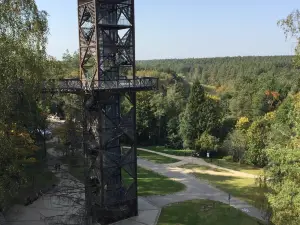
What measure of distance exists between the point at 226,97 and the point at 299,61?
48.6m

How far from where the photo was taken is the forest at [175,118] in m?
12.4

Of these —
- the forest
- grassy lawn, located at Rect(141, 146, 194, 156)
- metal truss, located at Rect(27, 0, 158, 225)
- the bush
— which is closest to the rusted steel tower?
metal truss, located at Rect(27, 0, 158, 225)

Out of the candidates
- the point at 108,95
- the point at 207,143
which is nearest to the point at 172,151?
the point at 207,143

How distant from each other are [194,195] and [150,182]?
4.60 m

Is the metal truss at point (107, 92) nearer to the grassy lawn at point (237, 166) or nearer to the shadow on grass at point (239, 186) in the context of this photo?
the shadow on grass at point (239, 186)

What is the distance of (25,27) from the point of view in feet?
42.4

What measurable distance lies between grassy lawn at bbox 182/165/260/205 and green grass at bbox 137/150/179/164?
5623 millimetres

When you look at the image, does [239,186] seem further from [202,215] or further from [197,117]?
[197,117]

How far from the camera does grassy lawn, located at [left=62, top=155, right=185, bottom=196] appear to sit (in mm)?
25984

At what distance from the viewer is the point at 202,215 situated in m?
21.4

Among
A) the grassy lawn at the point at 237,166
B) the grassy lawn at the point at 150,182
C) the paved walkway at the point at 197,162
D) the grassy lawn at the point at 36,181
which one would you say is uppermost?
the grassy lawn at the point at 36,181

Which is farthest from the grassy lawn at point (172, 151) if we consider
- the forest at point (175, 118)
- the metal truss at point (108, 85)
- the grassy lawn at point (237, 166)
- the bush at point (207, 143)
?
the metal truss at point (108, 85)

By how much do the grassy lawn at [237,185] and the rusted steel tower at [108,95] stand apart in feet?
31.1

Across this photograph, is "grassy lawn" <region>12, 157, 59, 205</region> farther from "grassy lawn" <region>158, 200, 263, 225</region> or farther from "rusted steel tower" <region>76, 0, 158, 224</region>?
"grassy lawn" <region>158, 200, 263, 225</region>
